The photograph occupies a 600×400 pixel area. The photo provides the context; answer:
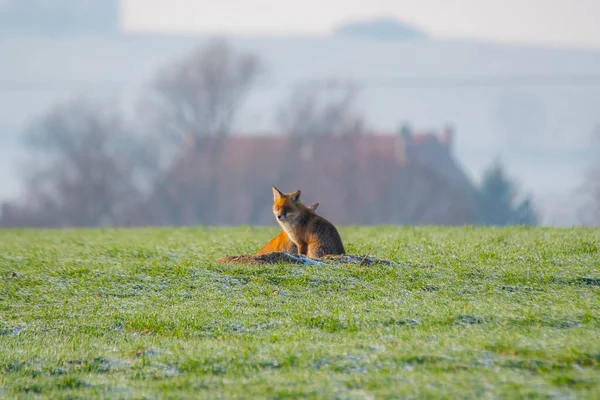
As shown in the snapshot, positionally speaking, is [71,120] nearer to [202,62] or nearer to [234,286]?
[202,62]

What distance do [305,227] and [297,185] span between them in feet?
175

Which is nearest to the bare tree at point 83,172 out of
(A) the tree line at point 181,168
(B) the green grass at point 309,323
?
(A) the tree line at point 181,168

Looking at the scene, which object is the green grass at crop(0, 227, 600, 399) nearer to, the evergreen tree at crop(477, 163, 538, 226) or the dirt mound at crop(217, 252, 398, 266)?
the dirt mound at crop(217, 252, 398, 266)

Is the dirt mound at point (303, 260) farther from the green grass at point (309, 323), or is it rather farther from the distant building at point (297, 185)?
the distant building at point (297, 185)

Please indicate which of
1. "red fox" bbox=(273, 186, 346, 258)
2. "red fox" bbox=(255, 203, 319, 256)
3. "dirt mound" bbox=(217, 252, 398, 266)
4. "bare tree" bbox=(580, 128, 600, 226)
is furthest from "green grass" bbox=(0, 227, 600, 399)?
"bare tree" bbox=(580, 128, 600, 226)

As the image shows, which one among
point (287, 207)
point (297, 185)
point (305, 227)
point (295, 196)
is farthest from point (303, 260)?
point (297, 185)

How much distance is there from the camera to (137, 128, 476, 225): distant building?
65.2m

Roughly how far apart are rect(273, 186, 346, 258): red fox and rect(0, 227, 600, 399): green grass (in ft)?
2.33

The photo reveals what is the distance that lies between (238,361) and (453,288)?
12.4 ft

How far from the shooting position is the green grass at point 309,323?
7.62 m

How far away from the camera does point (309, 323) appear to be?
971 centimetres

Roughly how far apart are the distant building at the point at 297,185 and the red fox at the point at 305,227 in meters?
50.6

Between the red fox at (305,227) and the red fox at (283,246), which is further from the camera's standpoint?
the red fox at (283,246)

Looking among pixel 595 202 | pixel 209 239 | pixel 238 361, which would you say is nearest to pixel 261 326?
pixel 238 361
